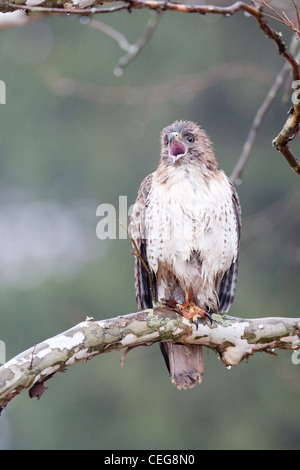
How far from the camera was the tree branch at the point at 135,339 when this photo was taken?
3.37 meters

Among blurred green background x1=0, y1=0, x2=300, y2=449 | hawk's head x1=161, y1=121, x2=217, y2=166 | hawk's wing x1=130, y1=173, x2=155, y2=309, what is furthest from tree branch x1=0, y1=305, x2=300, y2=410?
blurred green background x1=0, y1=0, x2=300, y2=449

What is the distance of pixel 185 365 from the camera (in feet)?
15.4

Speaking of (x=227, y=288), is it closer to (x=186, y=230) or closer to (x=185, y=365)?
(x=185, y=365)

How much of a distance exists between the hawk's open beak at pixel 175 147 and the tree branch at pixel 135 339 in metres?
1.11

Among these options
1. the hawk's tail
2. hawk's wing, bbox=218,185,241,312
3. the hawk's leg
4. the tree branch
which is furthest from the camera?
hawk's wing, bbox=218,185,241,312

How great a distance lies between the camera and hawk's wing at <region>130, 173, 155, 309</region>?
15.9 ft

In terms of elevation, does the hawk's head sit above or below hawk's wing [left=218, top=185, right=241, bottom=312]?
above

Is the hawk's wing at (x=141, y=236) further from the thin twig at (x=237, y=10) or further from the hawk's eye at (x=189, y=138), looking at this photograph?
the thin twig at (x=237, y=10)

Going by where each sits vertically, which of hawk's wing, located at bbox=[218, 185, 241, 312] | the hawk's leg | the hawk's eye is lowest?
the hawk's leg

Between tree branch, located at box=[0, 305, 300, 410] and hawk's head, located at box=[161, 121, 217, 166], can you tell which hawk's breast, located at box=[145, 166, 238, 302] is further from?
tree branch, located at box=[0, 305, 300, 410]

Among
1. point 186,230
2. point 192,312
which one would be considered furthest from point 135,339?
point 186,230

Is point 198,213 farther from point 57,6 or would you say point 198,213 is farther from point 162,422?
point 162,422

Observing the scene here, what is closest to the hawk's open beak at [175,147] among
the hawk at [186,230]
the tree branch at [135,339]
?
the hawk at [186,230]

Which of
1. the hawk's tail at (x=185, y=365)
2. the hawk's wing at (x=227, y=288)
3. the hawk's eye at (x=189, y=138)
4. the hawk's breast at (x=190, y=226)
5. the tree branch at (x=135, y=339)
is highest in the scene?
the hawk's eye at (x=189, y=138)
